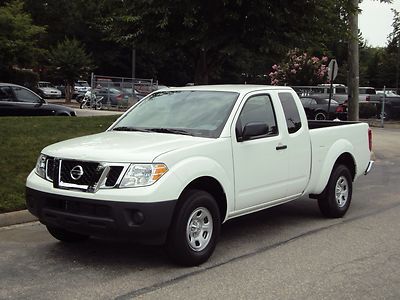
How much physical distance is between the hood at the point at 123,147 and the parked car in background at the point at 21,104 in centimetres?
1072

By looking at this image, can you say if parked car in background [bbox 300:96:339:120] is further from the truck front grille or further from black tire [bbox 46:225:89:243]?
the truck front grille

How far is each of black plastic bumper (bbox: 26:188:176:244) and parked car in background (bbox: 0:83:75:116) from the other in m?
11.4

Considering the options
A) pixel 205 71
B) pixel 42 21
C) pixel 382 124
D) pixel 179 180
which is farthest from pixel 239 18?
pixel 42 21

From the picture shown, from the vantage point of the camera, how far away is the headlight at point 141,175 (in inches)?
200

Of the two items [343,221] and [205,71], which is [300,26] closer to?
[205,71]

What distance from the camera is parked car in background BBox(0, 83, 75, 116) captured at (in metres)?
15.9

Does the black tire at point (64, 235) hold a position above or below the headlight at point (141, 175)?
below

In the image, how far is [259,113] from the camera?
660 cm

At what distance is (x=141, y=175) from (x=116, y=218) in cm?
45

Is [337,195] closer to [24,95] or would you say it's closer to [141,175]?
[141,175]

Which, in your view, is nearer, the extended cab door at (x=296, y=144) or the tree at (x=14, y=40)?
the extended cab door at (x=296, y=144)

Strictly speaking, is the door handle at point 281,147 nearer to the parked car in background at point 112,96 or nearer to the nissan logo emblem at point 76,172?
the nissan logo emblem at point 76,172

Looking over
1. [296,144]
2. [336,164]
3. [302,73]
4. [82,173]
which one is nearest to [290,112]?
[296,144]

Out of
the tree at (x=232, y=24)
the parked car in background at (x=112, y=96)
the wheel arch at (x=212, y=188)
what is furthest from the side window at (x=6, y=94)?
the parked car in background at (x=112, y=96)
